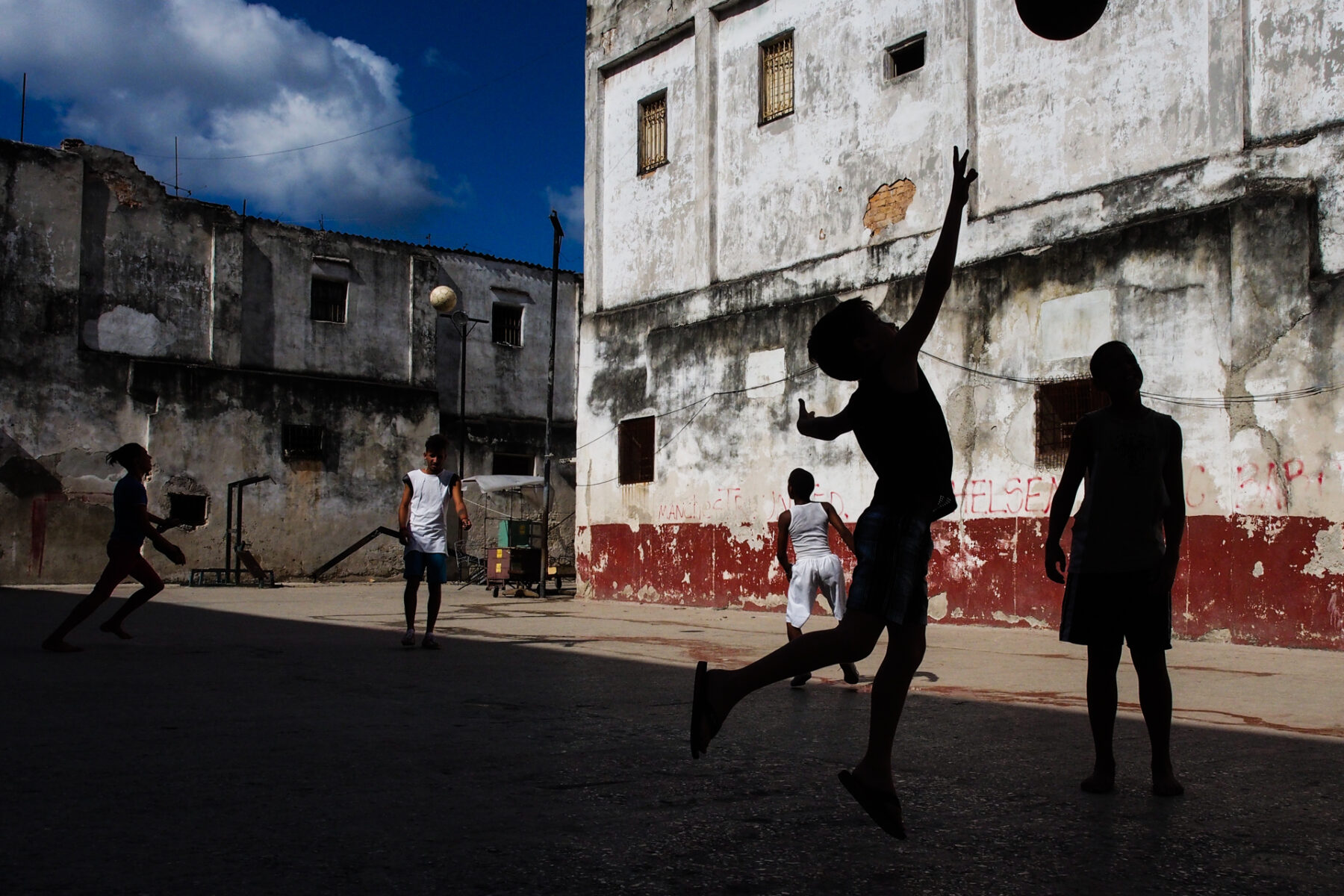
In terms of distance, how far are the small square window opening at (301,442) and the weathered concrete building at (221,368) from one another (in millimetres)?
38

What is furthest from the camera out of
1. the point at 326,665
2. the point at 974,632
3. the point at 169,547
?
the point at 974,632

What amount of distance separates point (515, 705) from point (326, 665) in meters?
2.45

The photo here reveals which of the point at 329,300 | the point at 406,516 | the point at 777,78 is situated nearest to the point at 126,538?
the point at 406,516

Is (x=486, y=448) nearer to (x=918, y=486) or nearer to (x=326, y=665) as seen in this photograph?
(x=326, y=665)

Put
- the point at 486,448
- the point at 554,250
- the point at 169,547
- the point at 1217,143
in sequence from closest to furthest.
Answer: the point at 169,547 < the point at 1217,143 < the point at 554,250 < the point at 486,448

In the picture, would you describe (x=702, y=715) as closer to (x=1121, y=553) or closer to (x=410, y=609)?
(x=1121, y=553)

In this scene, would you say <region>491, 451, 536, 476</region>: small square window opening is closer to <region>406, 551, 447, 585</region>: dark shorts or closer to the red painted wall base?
the red painted wall base

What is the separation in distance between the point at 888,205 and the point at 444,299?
1397cm

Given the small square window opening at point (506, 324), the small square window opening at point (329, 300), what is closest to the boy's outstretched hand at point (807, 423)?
the small square window opening at point (329, 300)

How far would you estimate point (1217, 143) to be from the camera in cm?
1176

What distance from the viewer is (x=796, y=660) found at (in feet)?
12.4

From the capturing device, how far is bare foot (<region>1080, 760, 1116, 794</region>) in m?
4.07

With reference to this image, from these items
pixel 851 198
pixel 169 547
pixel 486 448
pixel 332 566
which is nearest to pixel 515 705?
pixel 169 547

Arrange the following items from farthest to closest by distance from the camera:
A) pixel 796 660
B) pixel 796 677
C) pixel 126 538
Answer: pixel 126 538 < pixel 796 677 < pixel 796 660
